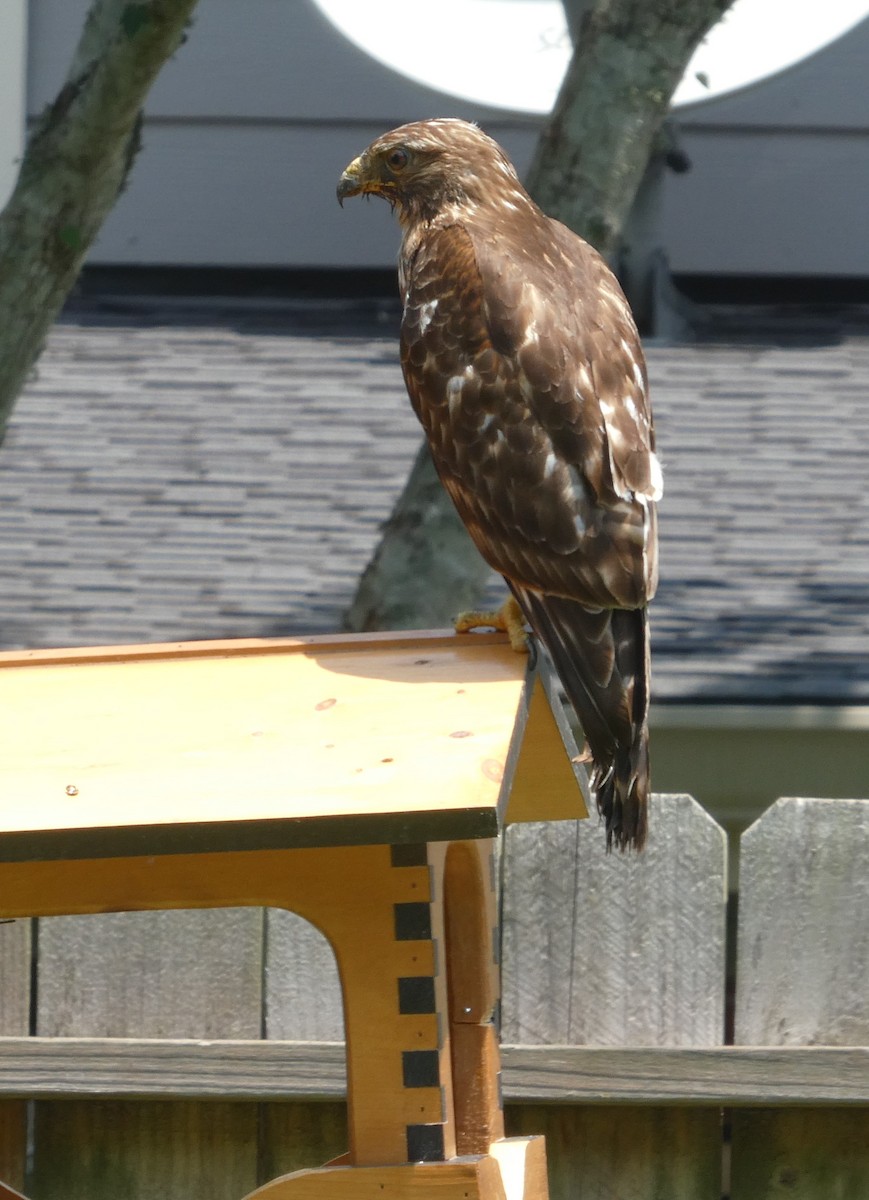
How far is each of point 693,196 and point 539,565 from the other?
16.5ft

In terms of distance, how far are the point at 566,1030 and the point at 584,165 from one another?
202 cm

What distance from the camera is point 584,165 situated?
13.3 feet

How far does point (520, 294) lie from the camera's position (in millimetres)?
3115

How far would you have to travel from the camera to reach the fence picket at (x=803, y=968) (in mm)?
3242

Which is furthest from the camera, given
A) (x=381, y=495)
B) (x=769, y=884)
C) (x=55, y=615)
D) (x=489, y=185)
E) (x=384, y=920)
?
(x=381, y=495)

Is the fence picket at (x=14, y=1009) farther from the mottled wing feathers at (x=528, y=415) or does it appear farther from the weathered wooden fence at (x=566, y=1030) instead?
the mottled wing feathers at (x=528, y=415)

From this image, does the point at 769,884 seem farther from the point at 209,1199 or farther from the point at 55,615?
the point at 55,615

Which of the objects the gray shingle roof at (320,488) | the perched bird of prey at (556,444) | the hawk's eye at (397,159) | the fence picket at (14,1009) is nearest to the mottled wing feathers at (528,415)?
the perched bird of prey at (556,444)

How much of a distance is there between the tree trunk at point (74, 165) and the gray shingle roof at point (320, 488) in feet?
5.29

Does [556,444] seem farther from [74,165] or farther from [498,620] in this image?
[74,165]

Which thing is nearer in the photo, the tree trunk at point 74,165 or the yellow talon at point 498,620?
the yellow talon at point 498,620

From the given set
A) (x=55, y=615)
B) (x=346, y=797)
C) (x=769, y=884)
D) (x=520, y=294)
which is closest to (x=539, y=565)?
(x=520, y=294)

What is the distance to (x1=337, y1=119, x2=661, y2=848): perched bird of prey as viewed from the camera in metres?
2.85

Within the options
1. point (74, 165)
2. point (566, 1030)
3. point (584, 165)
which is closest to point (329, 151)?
point (584, 165)
